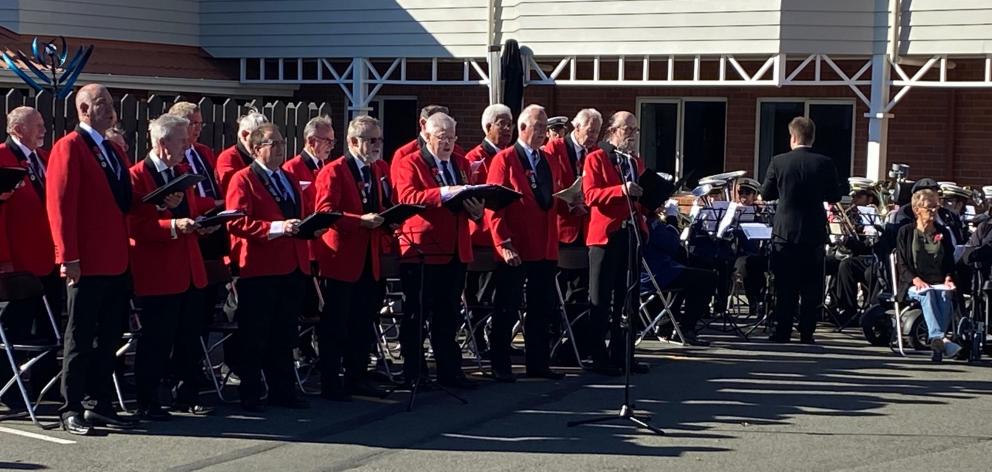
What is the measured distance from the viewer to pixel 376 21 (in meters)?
23.2

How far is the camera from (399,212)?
31.6 ft

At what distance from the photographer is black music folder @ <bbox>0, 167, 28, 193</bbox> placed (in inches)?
353

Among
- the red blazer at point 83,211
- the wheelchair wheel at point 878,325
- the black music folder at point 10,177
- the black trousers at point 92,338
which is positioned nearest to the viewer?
the red blazer at point 83,211

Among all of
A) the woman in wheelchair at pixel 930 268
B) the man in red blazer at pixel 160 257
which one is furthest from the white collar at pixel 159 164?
the woman in wheelchair at pixel 930 268

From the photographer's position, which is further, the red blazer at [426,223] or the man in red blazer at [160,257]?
the red blazer at [426,223]

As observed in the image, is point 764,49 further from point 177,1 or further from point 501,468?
point 501,468

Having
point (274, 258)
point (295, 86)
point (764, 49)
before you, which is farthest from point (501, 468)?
point (295, 86)

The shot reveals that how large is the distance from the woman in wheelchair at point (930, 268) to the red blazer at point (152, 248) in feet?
20.7

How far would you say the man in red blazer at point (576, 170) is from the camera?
11430 millimetres

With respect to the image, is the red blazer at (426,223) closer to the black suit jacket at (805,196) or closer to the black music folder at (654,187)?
the black music folder at (654,187)

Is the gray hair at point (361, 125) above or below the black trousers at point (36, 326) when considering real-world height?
above

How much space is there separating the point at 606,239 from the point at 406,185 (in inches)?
67.9

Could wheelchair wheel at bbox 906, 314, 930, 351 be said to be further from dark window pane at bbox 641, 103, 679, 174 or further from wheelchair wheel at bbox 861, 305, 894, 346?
dark window pane at bbox 641, 103, 679, 174

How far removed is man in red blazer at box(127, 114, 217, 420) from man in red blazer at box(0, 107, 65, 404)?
0.81 m
